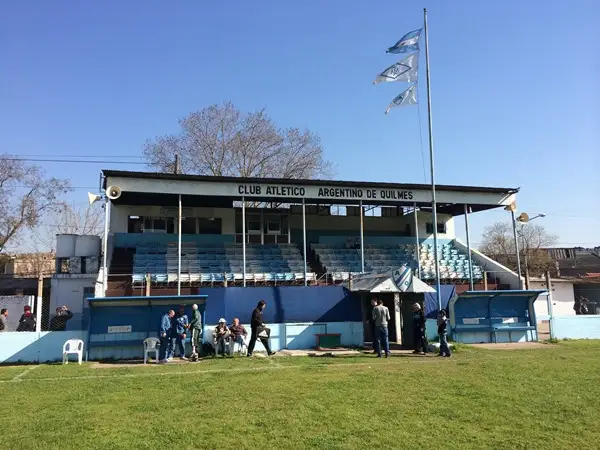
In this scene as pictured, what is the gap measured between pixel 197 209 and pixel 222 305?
11918 mm

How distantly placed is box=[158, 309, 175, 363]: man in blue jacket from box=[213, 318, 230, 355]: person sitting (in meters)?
1.66

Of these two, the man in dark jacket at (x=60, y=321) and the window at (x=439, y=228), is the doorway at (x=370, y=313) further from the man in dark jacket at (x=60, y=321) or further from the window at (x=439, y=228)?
the window at (x=439, y=228)

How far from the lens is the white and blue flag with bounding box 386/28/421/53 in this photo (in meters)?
20.0

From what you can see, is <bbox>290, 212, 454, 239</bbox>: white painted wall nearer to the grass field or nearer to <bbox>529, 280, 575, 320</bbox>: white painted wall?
<bbox>529, 280, 575, 320</bbox>: white painted wall

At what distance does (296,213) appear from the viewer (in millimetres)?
31031

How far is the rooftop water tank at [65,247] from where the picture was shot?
24797 mm

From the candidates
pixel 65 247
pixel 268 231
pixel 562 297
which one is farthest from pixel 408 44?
pixel 562 297

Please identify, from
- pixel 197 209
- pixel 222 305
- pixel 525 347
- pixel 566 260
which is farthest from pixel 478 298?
pixel 566 260

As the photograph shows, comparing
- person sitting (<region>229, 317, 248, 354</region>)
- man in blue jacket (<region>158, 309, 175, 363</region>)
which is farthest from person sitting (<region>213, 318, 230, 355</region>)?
man in blue jacket (<region>158, 309, 175, 363</region>)

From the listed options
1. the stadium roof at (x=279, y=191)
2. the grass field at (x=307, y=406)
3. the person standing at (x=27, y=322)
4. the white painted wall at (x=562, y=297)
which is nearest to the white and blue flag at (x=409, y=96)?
the stadium roof at (x=279, y=191)

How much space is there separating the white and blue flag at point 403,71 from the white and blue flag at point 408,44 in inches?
13.1

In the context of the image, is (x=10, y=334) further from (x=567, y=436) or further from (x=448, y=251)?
(x=448, y=251)

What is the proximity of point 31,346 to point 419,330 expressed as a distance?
12.7m

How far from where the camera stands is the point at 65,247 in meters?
24.8
